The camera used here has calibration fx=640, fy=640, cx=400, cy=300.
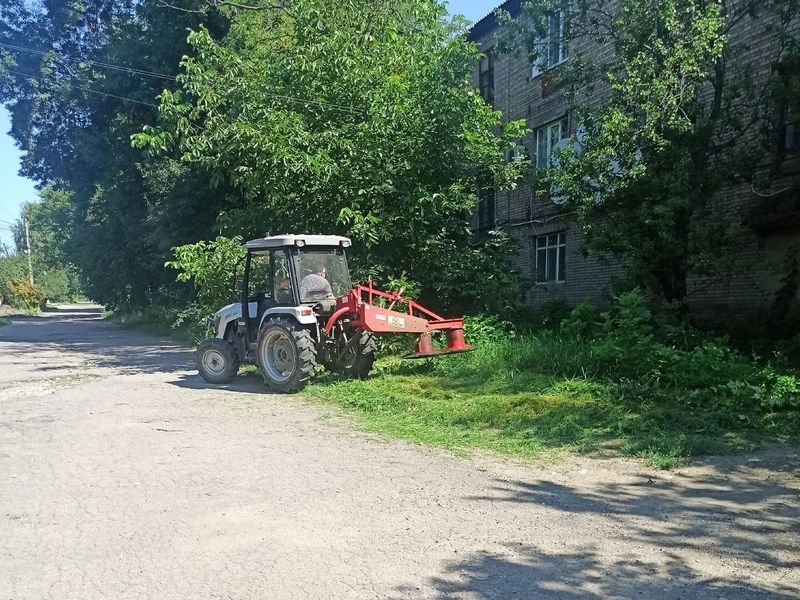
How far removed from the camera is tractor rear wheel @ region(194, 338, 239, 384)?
11203mm

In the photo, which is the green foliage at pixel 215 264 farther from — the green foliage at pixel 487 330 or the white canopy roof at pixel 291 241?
the green foliage at pixel 487 330

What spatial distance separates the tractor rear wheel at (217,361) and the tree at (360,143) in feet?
10.9

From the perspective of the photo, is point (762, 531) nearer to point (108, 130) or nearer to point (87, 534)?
point (87, 534)

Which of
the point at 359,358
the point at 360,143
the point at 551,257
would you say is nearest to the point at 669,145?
the point at 360,143

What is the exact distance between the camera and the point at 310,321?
32.8 ft

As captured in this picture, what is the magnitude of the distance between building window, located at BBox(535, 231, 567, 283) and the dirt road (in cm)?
1341

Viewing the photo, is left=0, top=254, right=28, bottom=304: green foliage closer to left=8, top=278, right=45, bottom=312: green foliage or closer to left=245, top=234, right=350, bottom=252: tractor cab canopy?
left=8, top=278, right=45, bottom=312: green foliage

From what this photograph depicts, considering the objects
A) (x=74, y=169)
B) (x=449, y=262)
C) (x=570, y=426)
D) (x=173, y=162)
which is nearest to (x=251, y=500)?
(x=570, y=426)

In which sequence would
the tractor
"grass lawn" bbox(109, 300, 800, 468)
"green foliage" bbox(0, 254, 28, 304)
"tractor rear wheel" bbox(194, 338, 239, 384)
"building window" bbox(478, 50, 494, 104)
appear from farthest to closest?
"green foliage" bbox(0, 254, 28, 304) → "building window" bbox(478, 50, 494, 104) → "tractor rear wheel" bbox(194, 338, 239, 384) → the tractor → "grass lawn" bbox(109, 300, 800, 468)

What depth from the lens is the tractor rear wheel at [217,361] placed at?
11.2 metres

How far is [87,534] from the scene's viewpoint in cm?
440

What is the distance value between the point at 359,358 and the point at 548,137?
1245cm

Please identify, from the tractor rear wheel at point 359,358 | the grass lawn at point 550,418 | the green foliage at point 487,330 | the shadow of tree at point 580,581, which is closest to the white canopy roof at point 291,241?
the tractor rear wheel at point 359,358

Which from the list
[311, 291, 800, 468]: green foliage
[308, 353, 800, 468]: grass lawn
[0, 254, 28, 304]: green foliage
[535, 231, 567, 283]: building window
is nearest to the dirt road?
[308, 353, 800, 468]: grass lawn
